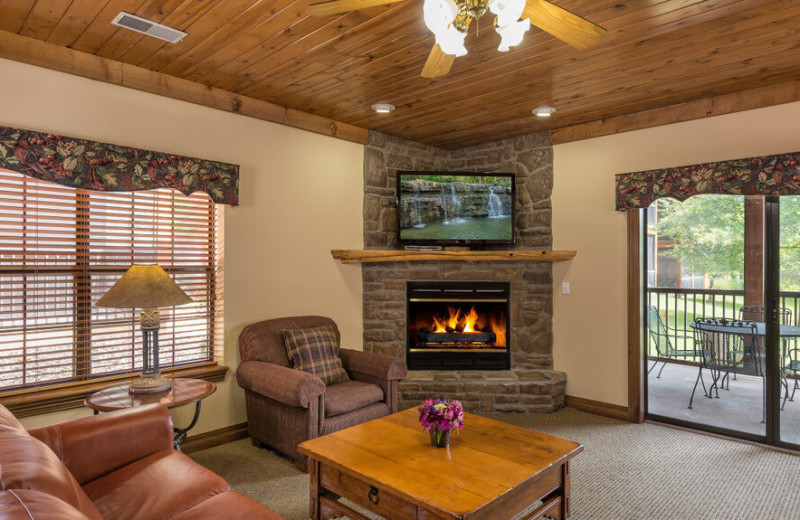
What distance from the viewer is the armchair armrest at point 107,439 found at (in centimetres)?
196

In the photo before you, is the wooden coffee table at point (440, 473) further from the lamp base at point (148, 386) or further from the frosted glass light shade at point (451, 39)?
the frosted glass light shade at point (451, 39)

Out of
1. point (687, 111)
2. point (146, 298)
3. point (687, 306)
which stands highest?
point (687, 111)

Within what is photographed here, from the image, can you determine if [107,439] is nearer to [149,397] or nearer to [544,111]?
[149,397]

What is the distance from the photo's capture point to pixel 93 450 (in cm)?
201

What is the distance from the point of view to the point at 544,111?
404 centimetres

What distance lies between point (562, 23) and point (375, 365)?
2.54 m

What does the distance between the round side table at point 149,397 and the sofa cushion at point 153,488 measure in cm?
52

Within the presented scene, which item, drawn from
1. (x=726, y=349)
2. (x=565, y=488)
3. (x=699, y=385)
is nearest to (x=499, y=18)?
(x=565, y=488)

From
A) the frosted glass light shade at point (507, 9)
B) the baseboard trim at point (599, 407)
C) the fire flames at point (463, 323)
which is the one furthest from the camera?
the fire flames at point (463, 323)

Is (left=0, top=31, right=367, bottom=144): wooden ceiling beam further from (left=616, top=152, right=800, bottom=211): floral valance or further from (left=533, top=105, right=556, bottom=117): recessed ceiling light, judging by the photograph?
(left=616, top=152, right=800, bottom=211): floral valance

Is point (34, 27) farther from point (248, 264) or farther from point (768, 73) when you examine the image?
point (768, 73)

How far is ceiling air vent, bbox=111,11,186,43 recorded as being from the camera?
2.54 metres

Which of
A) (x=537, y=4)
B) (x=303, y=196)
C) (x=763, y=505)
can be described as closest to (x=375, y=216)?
(x=303, y=196)

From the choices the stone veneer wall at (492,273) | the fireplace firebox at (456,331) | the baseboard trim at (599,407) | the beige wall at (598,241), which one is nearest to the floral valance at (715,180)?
the beige wall at (598,241)
